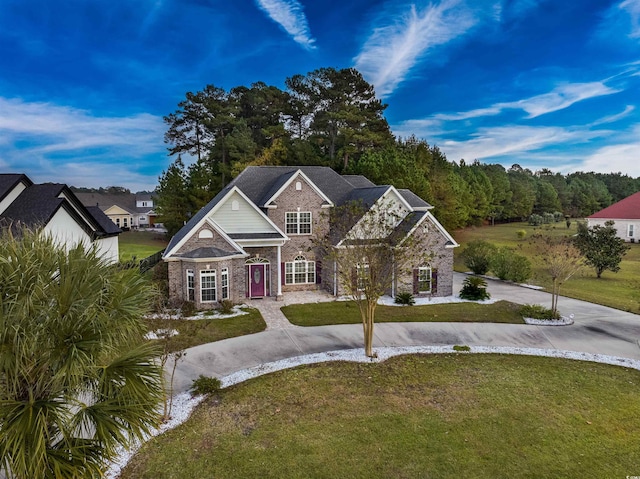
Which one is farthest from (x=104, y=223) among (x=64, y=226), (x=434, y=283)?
(x=434, y=283)

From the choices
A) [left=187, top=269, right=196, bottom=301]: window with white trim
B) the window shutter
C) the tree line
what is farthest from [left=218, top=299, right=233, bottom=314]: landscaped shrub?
the tree line

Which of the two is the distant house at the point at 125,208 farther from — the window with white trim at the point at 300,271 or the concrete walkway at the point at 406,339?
the concrete walkway at the point at 406,339

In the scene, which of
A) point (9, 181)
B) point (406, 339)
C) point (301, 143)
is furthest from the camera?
point (301, 143)

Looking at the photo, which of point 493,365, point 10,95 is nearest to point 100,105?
point 10,95

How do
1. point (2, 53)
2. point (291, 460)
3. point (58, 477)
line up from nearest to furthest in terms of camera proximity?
1. point (58, 477)
2. point (291, 460)
3. point (2, 53)

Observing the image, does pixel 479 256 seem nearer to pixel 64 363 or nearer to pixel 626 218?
pixel 64 363

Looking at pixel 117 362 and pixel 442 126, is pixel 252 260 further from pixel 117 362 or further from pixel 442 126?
pixel 442 126
